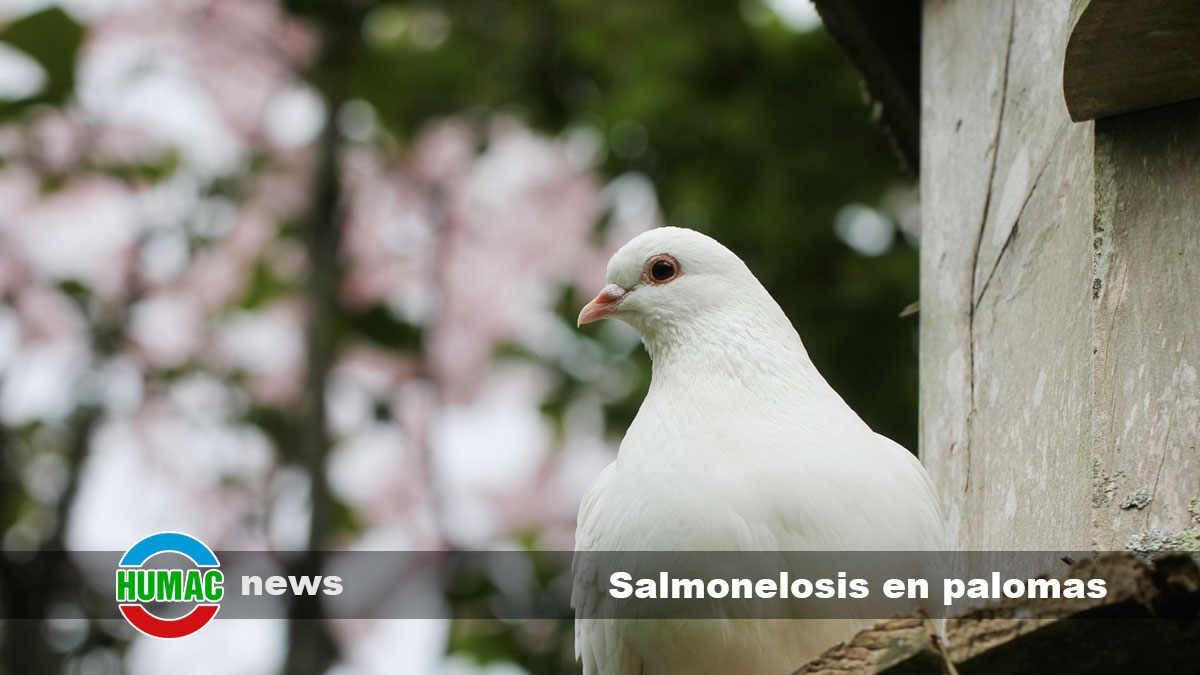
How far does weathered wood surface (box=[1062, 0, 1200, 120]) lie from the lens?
6.72 ft

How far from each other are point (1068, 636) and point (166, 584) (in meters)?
2.29

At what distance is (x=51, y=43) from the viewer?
4559mm

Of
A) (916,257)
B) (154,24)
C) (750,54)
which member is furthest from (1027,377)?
(154,24)

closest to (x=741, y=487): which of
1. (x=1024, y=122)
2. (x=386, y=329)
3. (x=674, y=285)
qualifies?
(x=674, y=285)

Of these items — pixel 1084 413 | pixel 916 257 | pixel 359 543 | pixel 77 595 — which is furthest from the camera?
pixel 359 543

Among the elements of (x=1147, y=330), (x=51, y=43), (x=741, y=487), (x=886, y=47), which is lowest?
(x=741, y=487)

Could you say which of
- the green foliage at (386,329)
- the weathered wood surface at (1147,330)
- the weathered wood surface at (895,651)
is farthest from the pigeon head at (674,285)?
the green foliage at (386,329)

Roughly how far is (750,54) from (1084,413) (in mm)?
3840

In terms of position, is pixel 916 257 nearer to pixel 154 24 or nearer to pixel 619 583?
pixel 619 583

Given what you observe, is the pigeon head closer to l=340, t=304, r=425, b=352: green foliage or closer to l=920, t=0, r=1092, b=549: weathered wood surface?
l=920, t=0, r=1092, b=549: weathered wood surface

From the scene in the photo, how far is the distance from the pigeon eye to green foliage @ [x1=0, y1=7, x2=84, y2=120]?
2.77 m

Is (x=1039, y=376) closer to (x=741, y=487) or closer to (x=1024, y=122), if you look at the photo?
(x=1024, y=122)

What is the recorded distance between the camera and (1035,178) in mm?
2576

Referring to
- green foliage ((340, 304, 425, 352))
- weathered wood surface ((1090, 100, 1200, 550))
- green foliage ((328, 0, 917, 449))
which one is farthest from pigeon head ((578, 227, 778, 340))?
green foliage ((340, 304, 425, 352))
